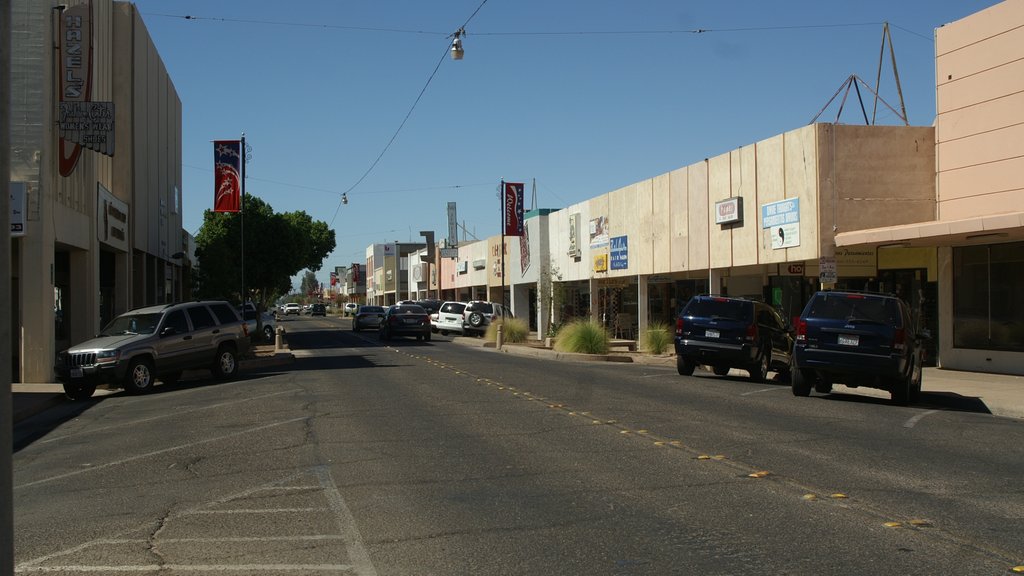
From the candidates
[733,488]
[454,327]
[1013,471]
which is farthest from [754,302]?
[454,327]

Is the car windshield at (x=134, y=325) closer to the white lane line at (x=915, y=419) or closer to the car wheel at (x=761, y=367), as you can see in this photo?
the car wheel at (x=761, y=367)

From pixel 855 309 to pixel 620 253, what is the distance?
22952mm

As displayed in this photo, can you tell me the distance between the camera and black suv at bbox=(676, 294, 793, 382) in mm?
20125

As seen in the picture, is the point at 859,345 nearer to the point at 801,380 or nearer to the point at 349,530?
the point at 801,380

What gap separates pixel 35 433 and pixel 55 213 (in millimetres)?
9871

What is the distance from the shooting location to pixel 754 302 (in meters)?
20.7

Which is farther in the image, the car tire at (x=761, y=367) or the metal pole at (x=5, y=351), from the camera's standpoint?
the car tire at (x=761, y=367)

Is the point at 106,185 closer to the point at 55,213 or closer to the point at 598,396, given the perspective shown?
the point at 55,213

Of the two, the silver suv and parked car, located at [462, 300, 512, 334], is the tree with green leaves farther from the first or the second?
the silver suv

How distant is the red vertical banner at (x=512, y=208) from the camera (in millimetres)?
46250

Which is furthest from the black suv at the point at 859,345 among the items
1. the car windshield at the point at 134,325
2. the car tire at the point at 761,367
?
the car windshield at the point at 134,325

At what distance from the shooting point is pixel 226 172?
31438 mm

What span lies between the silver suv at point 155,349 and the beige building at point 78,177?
229cm

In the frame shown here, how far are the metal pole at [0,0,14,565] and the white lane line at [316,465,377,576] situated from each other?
2582 mm
